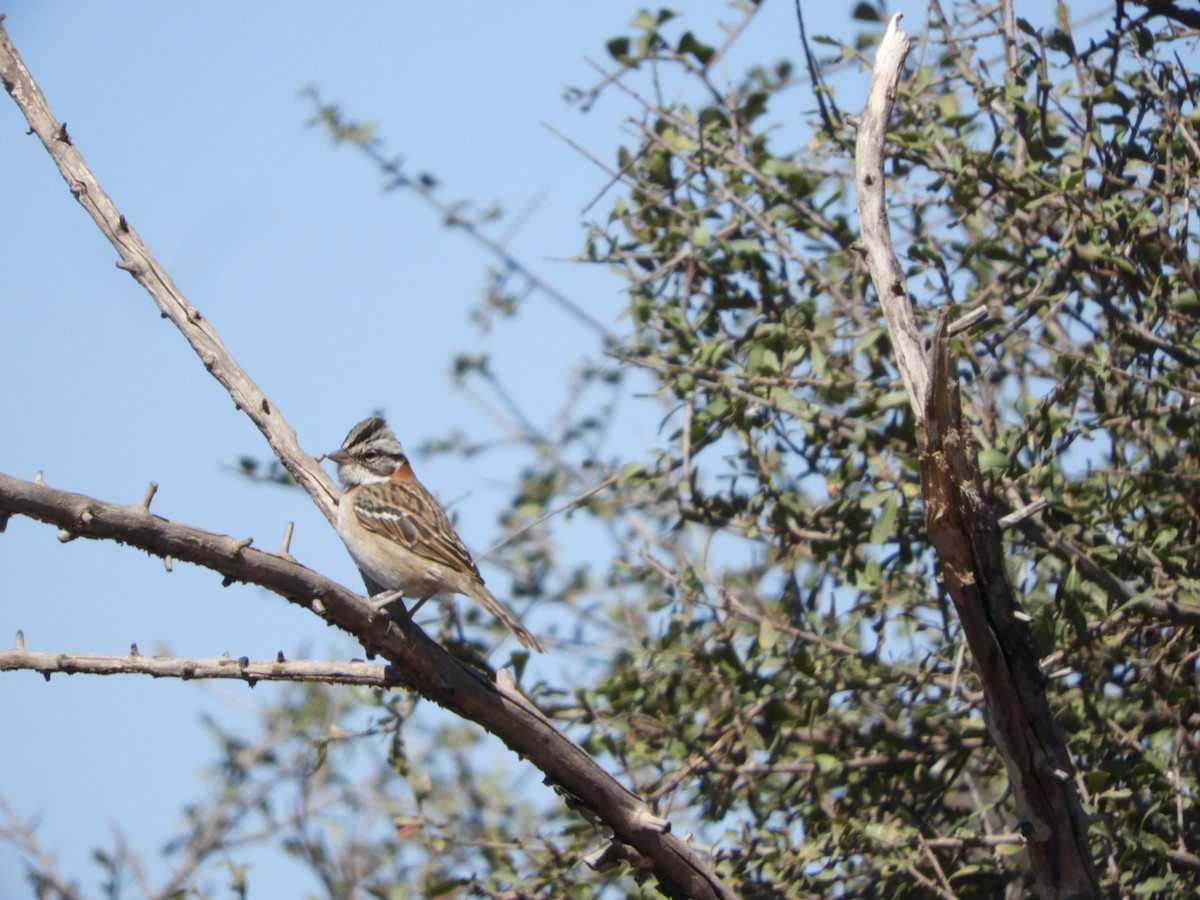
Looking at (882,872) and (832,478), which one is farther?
(832,478)

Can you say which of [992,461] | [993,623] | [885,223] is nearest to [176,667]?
[993,623]

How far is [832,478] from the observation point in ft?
19.3

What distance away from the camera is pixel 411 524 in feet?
20.0

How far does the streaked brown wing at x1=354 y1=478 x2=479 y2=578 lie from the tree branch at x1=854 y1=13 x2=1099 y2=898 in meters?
2.60

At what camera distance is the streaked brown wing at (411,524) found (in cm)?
596

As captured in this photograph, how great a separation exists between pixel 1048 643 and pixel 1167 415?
1.32 metres

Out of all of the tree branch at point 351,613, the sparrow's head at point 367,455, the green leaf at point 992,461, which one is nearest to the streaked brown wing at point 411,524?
the sparrow's head at point 367,455

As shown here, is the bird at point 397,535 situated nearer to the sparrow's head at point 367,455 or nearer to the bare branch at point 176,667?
the sparrow's head at point 367,455

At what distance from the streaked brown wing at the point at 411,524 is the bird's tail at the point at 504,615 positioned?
0.14 metres

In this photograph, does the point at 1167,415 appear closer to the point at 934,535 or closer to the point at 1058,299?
the point at 1058,299

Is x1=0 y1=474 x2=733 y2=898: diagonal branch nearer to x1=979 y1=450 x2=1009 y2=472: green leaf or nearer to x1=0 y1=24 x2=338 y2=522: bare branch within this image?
x1=0 y1=24 x2=338 y2=522: bare branch

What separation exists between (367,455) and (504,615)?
5.29 feet

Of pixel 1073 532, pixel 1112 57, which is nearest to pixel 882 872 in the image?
pixel 1073 532

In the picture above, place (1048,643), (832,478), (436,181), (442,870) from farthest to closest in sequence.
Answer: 1. (436,181)
2. (442,870)
3. (832,478)
4. (1048,643)
